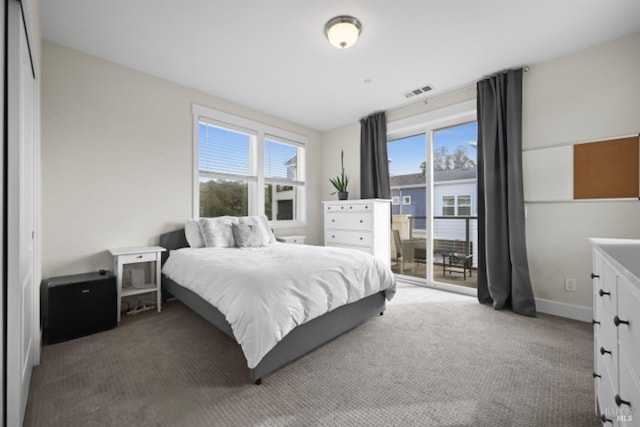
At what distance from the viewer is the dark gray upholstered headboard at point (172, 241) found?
3049 millimetres

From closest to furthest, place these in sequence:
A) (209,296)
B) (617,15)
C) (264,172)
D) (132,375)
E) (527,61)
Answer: (132,375) < (209,296) < (617,15) < (527,61) < (264,172)

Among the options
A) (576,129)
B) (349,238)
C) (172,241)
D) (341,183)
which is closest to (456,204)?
(576,129)

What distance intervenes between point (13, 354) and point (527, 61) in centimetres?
446

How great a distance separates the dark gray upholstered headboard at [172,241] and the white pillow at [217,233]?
30 cm

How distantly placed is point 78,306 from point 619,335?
3.32 meters

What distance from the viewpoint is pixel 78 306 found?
2193 millimetres

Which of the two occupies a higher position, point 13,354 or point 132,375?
point 13,354

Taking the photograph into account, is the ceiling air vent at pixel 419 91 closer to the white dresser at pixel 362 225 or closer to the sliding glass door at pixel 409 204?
the sliding glass door at pixel 409 204

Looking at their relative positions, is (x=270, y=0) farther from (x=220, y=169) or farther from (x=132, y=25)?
(x=220, y=169)

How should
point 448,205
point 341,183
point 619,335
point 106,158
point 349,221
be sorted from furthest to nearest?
point 341,183 → point 349,221 → point 448,205 → point 106,158 → point 619,335

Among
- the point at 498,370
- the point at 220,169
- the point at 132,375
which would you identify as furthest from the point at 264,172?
the point at 498,370

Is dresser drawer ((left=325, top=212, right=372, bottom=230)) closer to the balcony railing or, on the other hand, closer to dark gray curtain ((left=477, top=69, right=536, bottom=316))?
the balcony railing

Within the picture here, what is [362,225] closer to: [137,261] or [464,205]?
[464,205]

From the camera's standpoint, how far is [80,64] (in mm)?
2600
